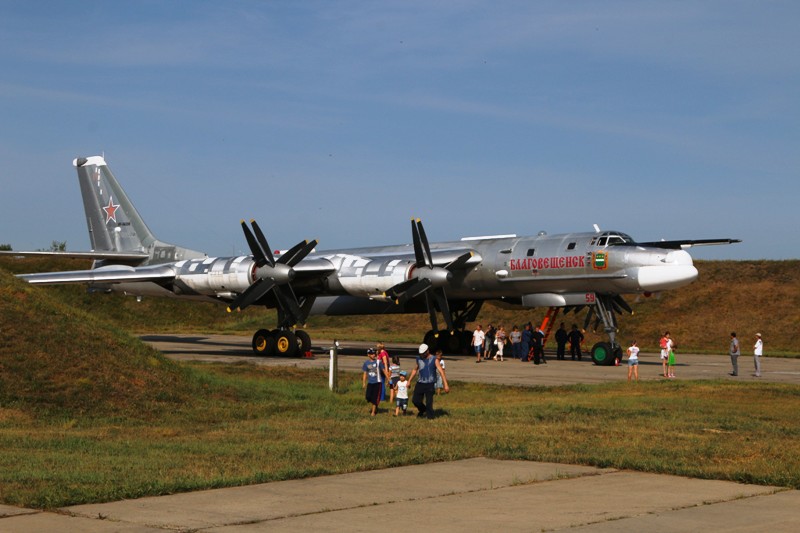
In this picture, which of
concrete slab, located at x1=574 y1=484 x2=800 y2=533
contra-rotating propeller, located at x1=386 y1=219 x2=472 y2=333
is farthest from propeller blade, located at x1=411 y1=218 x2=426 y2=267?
concrete slab, located at x1=574 y1=484 x2=800 y2=533

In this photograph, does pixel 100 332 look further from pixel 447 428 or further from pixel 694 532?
pixel 694 532

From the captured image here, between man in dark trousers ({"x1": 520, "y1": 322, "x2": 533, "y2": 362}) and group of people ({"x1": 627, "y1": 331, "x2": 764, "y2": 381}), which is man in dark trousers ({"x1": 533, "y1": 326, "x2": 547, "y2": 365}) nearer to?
man in dark trousers ({"x1": 520, "y1": 322, "x2": 533, "y2": 362})

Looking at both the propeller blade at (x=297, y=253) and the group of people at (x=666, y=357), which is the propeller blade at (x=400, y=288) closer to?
the propeller blade at (x=297, y=253)

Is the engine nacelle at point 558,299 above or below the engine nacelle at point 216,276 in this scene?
below

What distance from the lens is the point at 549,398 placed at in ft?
73.9

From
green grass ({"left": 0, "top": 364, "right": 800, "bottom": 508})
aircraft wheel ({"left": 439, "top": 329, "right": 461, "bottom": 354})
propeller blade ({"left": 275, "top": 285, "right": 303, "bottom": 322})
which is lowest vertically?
green grass ({"left": 0, "top": 364, "right": 800, "bottom": 508})

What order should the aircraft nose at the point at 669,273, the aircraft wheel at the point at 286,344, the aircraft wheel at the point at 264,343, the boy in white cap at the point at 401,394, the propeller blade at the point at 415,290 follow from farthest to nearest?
the aircraft wheel at the point at 264,343 < the aircraft wheel at the point at 286,344 < the propeller blade at the point at 415,290 < the aircraft nose at the point at 669,273 < the boy in white cap at the point at 401,394

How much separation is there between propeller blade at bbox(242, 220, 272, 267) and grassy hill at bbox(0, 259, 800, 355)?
17443mm

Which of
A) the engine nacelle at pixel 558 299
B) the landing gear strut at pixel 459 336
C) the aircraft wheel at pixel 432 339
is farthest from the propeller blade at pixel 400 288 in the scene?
the landing gear strut at pixel 459 336

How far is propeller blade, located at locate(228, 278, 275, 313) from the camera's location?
1416 inches

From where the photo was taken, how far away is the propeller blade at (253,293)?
3597cm

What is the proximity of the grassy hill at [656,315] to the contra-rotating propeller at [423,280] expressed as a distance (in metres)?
16.4

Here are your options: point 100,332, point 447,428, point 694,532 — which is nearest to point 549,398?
point 447,428

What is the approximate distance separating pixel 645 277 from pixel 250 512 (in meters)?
25.4
